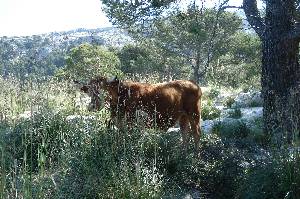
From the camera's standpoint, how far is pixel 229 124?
9859 mm

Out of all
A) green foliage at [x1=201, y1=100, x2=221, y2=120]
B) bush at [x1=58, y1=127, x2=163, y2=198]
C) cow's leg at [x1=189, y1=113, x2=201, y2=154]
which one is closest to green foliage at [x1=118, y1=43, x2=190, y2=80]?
green foliage at [x1=201, y1=100, x2=221, y2=120]

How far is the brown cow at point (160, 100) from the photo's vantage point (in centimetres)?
765

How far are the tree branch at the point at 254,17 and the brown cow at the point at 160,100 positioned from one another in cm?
162

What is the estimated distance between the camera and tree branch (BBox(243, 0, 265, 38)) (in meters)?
8.94

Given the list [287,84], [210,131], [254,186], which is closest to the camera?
[254,186]

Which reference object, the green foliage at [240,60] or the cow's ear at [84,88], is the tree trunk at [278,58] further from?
the green foliage at [240,60]

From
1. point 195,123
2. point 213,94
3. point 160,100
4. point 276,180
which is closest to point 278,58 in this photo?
point 195,123

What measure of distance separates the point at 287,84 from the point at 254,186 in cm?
353

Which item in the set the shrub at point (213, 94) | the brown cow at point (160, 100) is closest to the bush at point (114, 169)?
the brown cow at point (160, 100)

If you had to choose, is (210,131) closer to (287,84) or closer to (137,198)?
(287,84)

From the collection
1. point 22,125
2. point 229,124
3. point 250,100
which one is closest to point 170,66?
point 250,100

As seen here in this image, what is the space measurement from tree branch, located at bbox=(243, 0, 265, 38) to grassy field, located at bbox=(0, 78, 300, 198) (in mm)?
2195

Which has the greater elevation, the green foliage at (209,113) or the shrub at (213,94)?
the green foliage at (209,113)

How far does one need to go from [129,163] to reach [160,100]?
2.46 meters
